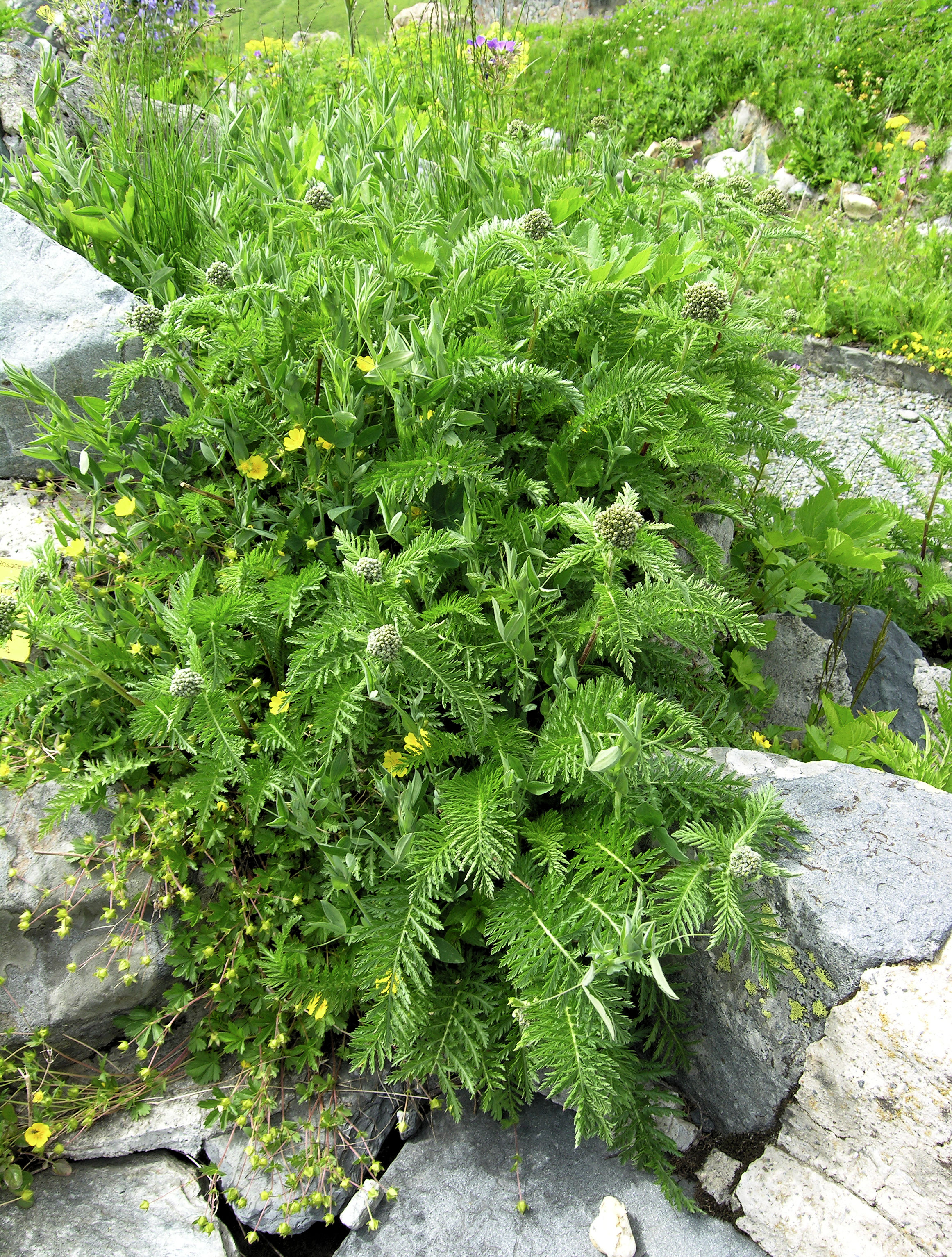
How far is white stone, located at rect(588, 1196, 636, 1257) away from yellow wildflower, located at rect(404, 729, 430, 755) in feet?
4.37

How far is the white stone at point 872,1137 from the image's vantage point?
1908 mm

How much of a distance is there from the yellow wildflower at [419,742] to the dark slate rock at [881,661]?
248 centimetres

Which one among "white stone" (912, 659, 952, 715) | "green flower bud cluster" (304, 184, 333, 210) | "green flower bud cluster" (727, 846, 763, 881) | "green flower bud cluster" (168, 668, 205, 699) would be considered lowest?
"white stone" (912, 659, 952, 715)

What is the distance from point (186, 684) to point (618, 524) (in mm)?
1215

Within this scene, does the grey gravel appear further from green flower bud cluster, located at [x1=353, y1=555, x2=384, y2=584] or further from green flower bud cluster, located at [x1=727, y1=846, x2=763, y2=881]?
green flower bud cluster, located at [x1=353, y1=555, x2=384, y2=584]

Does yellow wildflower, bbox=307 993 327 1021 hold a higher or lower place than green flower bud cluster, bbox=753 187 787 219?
lower

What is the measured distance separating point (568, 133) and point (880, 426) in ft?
10.9

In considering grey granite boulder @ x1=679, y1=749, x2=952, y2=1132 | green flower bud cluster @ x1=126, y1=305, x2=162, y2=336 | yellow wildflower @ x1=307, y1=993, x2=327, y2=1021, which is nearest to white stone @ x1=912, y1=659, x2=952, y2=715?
grey granite boulder @ x1=679, y1=749, x2=952, y2=1132

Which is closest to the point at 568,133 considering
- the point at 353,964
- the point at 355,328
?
the point at 355,328

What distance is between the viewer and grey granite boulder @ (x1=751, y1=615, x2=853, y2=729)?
139 inches

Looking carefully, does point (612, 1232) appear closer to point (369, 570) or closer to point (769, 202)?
point (369, 570)

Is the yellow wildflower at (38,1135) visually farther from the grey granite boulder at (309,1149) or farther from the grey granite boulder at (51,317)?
the grey granite boulder at (51,317)

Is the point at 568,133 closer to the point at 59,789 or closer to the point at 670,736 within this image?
the point at 670,736

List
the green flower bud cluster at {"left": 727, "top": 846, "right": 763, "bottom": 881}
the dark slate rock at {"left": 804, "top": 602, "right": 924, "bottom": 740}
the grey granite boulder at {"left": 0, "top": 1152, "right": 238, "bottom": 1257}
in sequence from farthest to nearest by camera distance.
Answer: the dark slate rock at {"left": 804, "top": 602, "right": 924, "bottom": 740} → the grey granite boulder at {"left": 0, "top": 1152, "right": 238, "bottom": 1257} → the green flower bud cluster at {"left": 727, "top": 846, "right": 763, "bottom": 881}
